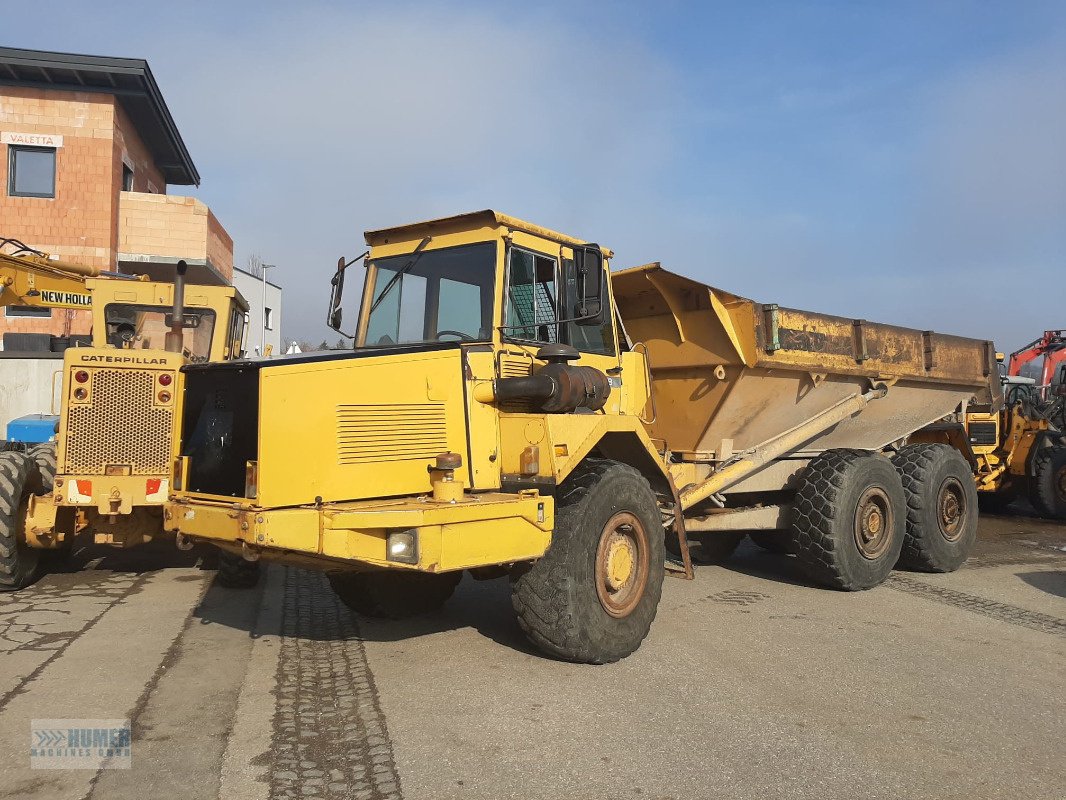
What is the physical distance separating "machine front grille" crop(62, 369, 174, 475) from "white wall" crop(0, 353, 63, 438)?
36.6 feet

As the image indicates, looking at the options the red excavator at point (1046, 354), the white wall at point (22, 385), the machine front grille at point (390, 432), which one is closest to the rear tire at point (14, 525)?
the machine front grille at point (390, 432)

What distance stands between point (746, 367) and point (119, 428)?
514 centimetres

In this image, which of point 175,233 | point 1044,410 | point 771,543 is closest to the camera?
point 771,543

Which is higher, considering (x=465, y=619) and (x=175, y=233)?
(x=175, y=233)

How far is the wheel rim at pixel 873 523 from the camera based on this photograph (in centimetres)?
780

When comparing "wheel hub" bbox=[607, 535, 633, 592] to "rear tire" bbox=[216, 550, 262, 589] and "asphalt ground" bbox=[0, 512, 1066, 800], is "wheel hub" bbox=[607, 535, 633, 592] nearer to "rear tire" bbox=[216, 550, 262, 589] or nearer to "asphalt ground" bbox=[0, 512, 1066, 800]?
"asphalt ground" bbox=[0, 512, 1066, 800]

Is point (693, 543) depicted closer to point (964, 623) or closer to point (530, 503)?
point (964, 623)

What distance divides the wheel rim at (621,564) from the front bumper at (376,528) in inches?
24.1

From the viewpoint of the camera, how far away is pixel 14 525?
6945mm

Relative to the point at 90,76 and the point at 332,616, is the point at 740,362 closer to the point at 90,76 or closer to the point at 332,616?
the point at 332,616

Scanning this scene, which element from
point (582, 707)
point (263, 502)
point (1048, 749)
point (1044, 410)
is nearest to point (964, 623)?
point (1048, 749)

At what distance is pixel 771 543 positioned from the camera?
381 inches

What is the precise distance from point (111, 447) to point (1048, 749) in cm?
662

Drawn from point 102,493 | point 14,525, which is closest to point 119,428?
point 102,493
